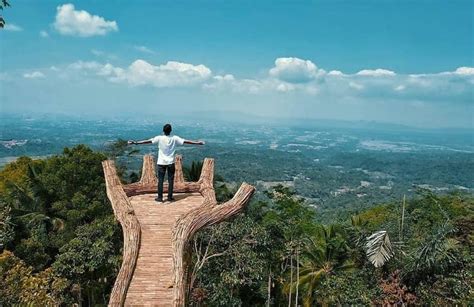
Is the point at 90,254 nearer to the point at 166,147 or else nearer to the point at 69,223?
the point at 69,223

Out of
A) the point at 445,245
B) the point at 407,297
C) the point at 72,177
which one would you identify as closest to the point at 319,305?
the point at 407,297

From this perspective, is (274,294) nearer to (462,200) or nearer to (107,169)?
(107,169)

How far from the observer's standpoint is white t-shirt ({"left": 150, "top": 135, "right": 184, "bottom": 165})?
9.28m

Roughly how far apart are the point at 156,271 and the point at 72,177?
16727mm

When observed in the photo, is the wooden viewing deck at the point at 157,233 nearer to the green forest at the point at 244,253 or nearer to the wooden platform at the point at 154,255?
the wooden platform at the point at 154,255

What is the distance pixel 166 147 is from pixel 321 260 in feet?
41.7

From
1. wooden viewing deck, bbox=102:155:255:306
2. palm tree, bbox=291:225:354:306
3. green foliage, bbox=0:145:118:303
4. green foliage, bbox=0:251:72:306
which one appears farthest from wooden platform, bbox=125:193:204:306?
palm tree, bbox=291:225:354:306

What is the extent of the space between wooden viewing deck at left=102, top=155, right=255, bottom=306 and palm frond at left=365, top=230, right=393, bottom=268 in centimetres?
713

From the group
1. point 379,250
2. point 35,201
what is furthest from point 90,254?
point 379,250

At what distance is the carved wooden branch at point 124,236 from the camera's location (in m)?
6.41

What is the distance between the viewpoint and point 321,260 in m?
19.8

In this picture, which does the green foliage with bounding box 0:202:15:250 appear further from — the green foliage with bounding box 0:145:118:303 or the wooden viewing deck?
the wooden viewing deck

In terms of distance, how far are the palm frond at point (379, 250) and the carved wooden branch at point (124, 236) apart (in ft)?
30.3

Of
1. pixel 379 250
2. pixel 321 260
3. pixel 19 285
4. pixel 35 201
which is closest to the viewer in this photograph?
pixel 19 285
